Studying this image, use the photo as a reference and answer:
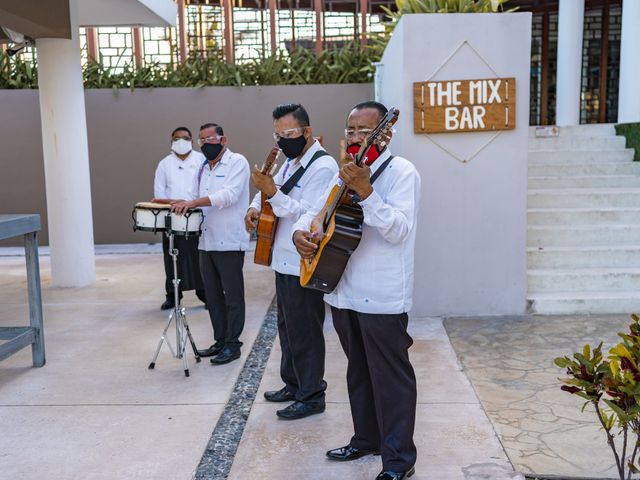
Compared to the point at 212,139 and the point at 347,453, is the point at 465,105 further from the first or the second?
the point at 347,453

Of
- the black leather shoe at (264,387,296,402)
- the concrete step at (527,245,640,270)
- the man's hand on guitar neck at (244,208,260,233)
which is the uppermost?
the man's hand on guitar neck at (244,208,260,233)

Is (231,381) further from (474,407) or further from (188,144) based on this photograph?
(188,144)

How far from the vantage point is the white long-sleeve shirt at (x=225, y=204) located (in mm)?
5004

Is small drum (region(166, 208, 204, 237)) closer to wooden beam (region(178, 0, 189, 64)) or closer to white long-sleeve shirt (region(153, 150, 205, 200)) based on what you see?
white long-sleeve shirt (region(153, 150, 205, 200))

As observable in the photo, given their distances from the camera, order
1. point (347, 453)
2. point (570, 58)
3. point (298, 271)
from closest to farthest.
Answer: point (347, 453) → point (298, 271) → point (570, 58)

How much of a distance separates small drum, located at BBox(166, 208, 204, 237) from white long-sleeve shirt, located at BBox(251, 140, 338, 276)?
1027mm

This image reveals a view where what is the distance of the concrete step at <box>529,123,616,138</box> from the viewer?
896cm

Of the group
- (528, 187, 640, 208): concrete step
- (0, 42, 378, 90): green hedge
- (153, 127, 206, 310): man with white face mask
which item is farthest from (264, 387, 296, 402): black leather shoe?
(0, 42, 378, 90): green hedge

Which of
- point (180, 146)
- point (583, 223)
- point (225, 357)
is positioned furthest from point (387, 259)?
point (583, 223)

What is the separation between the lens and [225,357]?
5145 millimetres

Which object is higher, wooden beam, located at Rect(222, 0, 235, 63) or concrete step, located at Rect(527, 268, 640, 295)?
wooden beam, located at Rect(222, 0, 235, 63)

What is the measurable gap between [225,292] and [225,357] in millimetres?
492

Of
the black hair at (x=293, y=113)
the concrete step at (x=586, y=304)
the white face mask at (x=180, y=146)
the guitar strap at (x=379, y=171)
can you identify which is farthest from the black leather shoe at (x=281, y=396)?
the white face mask at (x=180, y=146)

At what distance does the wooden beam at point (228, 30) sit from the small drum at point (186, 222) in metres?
9.34
